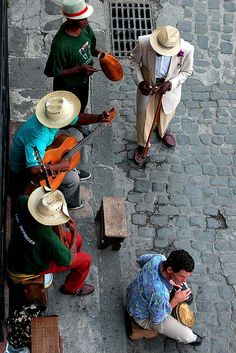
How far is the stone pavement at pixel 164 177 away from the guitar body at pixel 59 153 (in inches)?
37.6

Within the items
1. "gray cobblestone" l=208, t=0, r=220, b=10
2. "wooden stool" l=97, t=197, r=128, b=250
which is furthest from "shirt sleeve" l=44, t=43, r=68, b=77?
"gray cobblestone" l=208, t=0, r=220, b=10

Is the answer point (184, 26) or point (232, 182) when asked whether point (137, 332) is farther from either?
point (184, 26)

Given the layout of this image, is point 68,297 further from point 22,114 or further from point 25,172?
point 22,114

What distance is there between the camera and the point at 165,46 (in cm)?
662

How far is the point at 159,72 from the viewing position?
695cm

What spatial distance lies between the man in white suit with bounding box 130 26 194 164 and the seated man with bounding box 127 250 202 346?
1886 millimetres

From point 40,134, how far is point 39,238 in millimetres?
1082

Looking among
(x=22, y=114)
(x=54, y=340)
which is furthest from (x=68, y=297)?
(x=22, y=114)

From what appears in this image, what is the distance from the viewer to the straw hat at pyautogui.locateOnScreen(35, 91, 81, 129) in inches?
238

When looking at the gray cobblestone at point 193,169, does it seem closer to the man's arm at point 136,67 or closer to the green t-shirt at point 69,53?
the man's arm at point 136,67

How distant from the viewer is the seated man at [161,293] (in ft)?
18.9

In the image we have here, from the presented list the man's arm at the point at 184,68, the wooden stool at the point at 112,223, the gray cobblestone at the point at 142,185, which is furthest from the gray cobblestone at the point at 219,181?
the wooden stool at the point at 112,223

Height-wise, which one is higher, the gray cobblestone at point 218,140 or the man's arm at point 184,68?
the man's arm at point 184,68

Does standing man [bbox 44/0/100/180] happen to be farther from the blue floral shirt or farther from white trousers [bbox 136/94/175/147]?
the blue floral shirt
